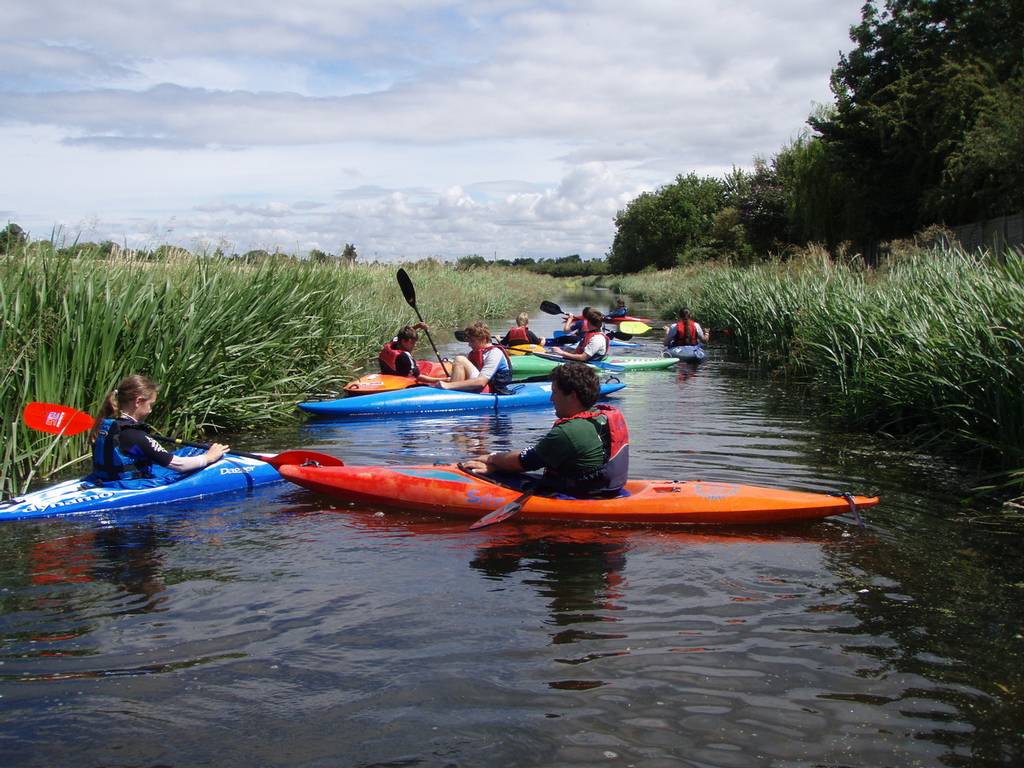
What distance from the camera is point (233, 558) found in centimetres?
491

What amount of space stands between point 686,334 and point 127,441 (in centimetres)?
1113

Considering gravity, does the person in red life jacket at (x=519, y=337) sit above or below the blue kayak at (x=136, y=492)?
above

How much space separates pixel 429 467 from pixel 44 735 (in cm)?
336

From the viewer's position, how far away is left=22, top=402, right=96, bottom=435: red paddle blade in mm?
5520

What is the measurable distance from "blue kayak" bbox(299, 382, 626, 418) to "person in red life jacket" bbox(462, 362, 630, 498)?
4386mm

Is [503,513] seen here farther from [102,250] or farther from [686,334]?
[686,334]

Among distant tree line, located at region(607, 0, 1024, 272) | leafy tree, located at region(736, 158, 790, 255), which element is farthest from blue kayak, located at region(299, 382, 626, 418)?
leafy tree, located at region(736, 158, 790, 255)

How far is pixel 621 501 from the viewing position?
5.53m

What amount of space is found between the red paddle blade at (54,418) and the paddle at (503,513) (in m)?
2.49

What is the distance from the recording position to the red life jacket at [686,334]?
15336 mm

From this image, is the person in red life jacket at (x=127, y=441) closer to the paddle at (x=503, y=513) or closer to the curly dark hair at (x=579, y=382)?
the paddle at (x=503, y=513)

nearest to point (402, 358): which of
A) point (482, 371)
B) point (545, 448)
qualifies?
point (482, 371)

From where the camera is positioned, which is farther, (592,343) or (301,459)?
(592,343)

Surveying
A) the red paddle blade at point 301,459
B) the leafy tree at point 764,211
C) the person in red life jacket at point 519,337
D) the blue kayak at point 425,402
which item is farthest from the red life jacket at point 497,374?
the leafy tree at point 764,211
